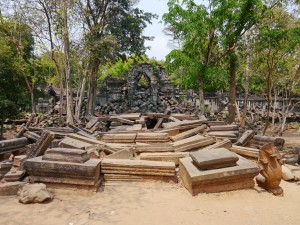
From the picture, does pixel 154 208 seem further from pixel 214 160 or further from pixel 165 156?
pixel 165 156

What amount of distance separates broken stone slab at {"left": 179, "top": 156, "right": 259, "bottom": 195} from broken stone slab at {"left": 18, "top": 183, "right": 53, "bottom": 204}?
2.48 m

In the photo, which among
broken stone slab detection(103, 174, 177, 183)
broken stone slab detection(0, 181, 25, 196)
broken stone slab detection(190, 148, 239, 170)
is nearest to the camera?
broken stone slab detection(0, 181, 25, 196)

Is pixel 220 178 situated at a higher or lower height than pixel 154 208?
higher

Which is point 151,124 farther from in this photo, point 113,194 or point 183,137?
point 113,194

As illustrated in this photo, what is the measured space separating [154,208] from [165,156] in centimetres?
213

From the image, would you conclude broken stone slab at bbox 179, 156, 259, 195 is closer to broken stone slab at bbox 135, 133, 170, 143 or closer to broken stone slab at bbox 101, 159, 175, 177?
broken stone slab at bbox 101, 159, 175, 177

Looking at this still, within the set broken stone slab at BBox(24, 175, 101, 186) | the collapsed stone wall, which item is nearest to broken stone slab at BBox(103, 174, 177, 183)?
broken stone slab at BBox(24, 175, 101, 186)

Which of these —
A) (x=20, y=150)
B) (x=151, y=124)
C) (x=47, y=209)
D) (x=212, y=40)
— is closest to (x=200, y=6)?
(x=212, y=40)

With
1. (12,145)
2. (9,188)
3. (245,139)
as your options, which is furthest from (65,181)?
(245,139)

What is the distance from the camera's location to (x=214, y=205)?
14.5ft

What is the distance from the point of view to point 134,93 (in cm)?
2069

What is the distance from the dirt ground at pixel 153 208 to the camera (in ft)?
12.3

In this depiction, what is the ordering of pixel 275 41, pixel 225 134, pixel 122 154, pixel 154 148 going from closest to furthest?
pixel 122 154 → pixel 154 148 → pixel 225 134 → pixel 275 41

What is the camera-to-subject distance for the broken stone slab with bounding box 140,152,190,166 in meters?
6.17
